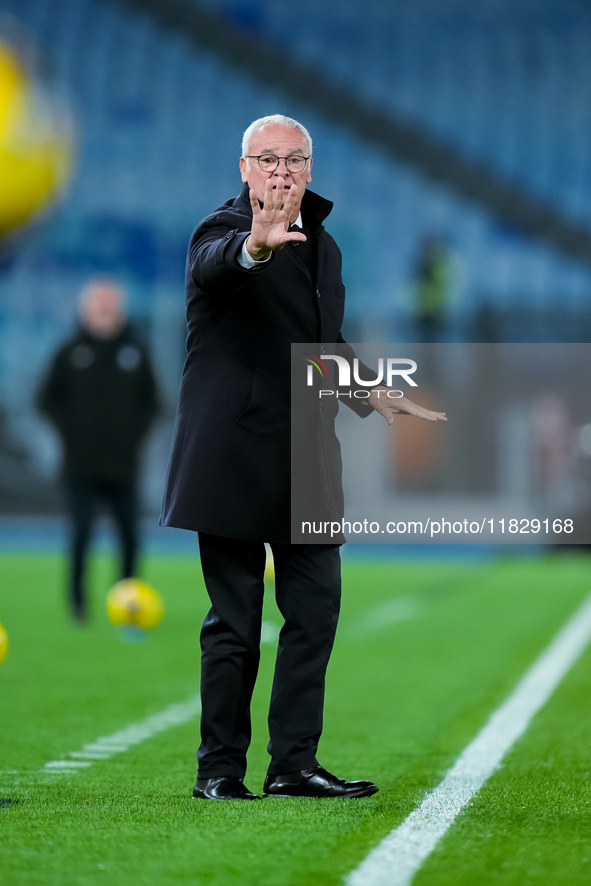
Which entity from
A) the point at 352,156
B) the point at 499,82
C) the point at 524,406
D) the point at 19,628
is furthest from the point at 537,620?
the point at 499,82

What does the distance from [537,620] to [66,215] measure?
1717 centimetres

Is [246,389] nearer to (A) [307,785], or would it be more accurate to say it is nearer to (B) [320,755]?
(A) [307,785]

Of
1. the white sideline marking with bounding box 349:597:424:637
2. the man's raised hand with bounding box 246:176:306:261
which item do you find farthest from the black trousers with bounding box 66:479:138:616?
the man's raised hand with bounding box 246:176:306:261

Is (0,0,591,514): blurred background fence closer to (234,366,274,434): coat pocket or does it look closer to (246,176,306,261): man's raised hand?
(234,366,274,434): coat pocket

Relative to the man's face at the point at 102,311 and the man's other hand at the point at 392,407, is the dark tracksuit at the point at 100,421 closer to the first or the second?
the man's face at the point at 102,311

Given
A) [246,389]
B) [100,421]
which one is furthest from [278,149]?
[100,421]

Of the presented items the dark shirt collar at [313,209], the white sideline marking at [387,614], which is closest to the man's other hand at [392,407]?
the dark shirt collar at [313,209]

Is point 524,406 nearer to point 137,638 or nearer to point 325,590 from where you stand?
point 137,638

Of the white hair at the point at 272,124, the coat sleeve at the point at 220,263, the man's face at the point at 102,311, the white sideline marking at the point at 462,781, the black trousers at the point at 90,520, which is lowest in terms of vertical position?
the white sideline marking at the point at 462,781

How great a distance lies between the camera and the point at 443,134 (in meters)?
25.6

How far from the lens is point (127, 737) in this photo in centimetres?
408

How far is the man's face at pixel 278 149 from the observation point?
2.74 m

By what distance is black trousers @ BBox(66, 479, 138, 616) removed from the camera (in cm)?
764

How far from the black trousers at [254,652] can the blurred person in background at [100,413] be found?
4.70 m
